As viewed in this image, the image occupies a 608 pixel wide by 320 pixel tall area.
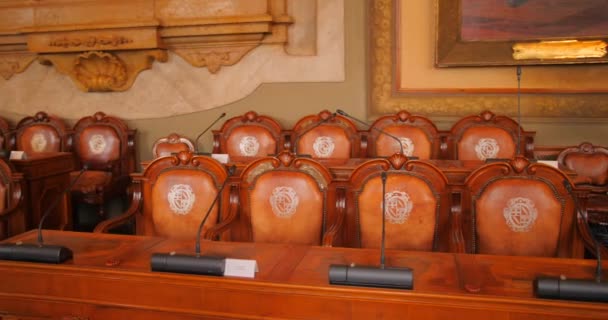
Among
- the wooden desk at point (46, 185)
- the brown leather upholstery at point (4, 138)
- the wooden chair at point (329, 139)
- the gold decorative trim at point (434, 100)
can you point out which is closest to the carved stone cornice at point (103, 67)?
the brown leather upholstery at point (4, 138)

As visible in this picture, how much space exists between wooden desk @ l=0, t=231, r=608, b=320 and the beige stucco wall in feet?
8.26

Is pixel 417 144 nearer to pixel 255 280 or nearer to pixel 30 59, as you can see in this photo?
pixel 255 280

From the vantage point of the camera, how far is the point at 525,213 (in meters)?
2.12

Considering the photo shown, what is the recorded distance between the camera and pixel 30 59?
4.71 metres

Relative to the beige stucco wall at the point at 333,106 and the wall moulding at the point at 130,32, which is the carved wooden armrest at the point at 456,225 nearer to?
the beige stucco wall at the point at 333,106

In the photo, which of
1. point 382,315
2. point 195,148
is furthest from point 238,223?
point 195,148

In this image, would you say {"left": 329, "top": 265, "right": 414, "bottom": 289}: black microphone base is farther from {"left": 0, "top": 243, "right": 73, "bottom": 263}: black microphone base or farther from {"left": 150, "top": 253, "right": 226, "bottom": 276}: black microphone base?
{"left": 0, "top": 243, "right": 73, "bottom": 263}: black microphone base

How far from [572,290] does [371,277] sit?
0.48 metres

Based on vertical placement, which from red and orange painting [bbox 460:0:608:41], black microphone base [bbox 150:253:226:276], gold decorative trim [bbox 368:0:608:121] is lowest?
black microphone base [bbox 150:253:226:276]

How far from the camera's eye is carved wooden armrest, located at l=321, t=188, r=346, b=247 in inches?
86.4

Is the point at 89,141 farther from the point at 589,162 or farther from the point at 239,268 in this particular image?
the point at 589,162

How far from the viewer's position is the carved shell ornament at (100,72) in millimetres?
4496

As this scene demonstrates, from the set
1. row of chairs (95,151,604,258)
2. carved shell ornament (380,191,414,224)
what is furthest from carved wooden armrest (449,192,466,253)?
carved shell ornament (380,191,414,224)

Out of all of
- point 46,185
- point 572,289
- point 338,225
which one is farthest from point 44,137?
point 572,289
